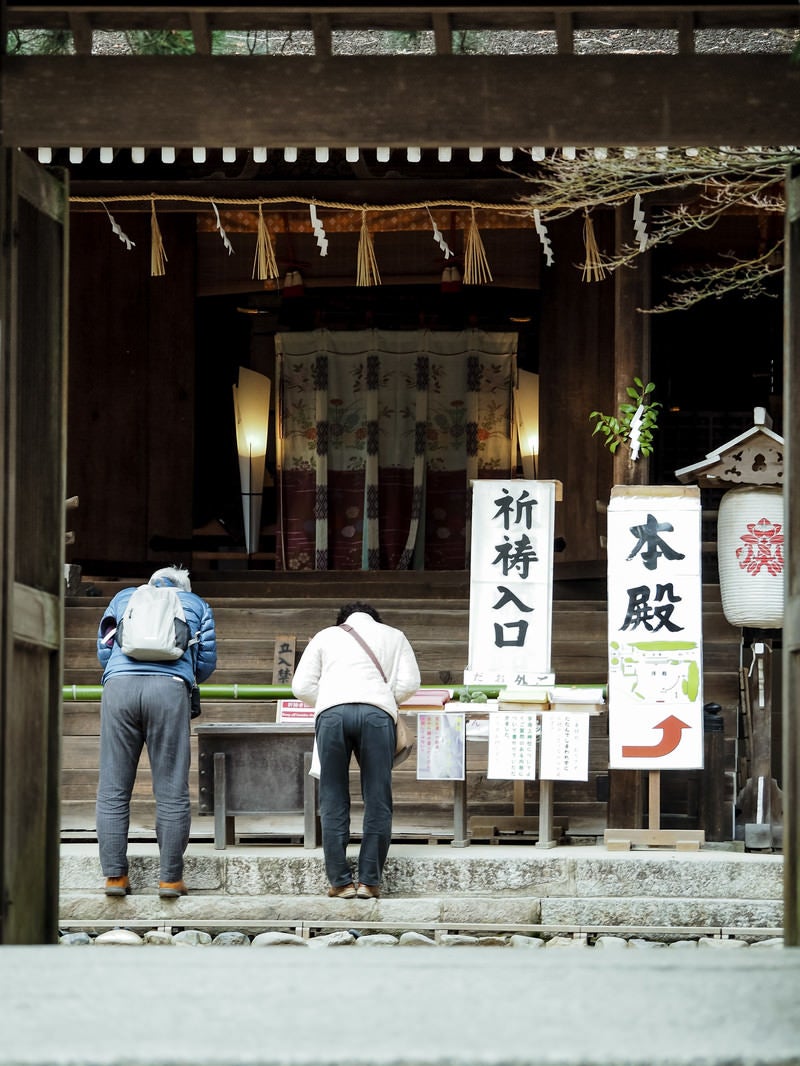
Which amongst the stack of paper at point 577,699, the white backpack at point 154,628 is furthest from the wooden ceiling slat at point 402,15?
the stack of paper at point 577,699

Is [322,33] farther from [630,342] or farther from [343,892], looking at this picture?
[630,342]

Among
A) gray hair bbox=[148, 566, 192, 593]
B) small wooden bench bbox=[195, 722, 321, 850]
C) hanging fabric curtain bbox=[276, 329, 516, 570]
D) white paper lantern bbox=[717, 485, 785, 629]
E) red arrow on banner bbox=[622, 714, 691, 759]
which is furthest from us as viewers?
hanging fabric curtain bbox=[276, 329, 516, 570]

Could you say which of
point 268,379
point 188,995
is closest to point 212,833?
point 268,379

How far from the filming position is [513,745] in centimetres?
1066

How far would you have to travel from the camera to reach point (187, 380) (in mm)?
15445

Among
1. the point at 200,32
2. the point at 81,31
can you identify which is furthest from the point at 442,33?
the point at 81,31

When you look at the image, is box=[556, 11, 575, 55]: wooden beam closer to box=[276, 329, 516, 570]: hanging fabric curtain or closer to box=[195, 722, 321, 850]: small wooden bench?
box=[195, 722, 321, 850]: small wooden bench

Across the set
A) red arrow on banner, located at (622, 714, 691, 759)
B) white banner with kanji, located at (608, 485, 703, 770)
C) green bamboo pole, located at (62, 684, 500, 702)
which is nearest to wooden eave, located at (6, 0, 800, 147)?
white banner with kanji, located at (608, 485, 703, 770)

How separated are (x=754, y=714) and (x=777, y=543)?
1163 mm

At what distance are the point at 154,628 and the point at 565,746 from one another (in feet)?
9.51

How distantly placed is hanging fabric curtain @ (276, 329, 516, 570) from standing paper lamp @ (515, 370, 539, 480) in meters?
0.11

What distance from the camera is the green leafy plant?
11805 millimetres

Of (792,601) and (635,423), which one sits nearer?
(792,601)

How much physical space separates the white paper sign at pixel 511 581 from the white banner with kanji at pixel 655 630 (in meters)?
0.58
